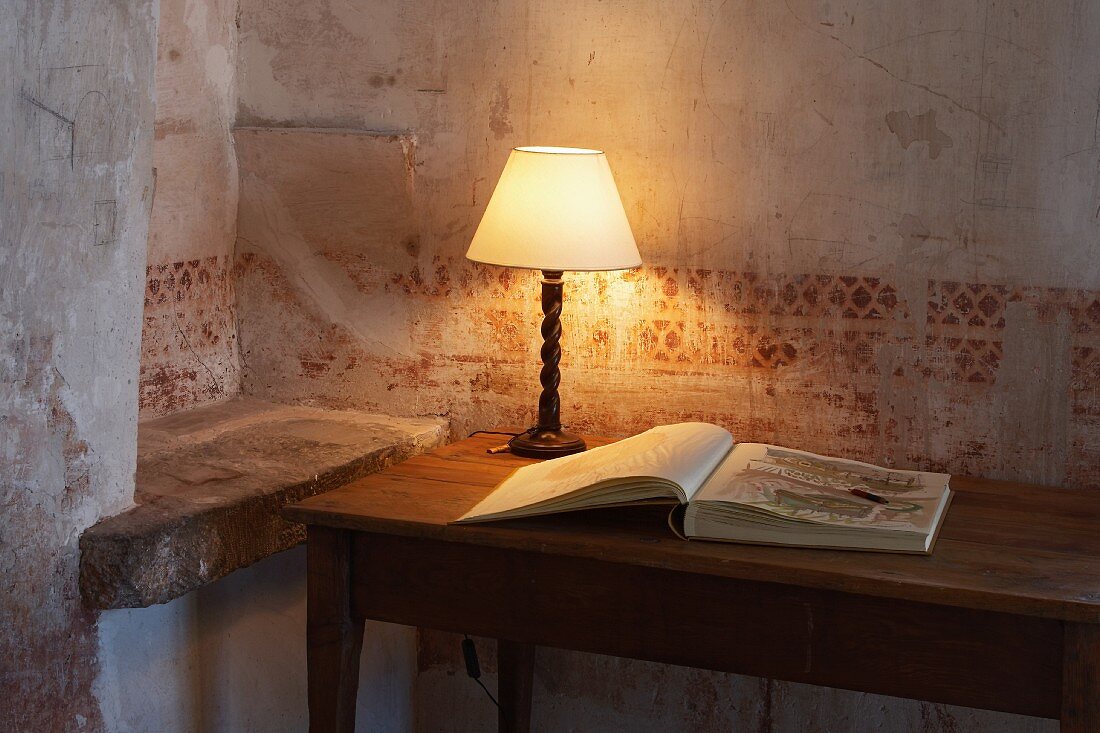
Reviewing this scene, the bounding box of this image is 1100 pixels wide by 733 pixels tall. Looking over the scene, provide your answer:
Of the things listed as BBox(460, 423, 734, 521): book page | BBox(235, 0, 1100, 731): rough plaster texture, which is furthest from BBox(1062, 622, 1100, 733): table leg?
BBox(235, 0, 1100, 731): rough plaster texture

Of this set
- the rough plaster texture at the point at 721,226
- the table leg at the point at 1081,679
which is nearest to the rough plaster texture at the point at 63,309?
the rough plaster texture at the point at 721,226

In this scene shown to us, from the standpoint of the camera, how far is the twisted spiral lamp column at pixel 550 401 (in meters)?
2.03

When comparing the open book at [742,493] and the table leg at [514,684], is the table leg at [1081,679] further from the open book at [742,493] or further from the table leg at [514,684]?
the table leg at [514,684]

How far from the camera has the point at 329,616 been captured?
168 cm

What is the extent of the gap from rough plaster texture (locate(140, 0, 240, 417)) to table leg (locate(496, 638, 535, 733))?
0.82m

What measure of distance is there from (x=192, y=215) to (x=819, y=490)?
1366 mm

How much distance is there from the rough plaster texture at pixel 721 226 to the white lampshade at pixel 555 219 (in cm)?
24

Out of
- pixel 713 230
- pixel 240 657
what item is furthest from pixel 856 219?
pixel 240 657

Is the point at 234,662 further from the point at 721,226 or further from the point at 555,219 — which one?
the point at 721,226

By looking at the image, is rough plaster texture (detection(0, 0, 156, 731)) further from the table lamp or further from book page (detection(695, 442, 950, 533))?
book page (detection(695, 442, 950, 533))

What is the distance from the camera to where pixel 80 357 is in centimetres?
164

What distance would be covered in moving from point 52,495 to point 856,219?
1.39 meters

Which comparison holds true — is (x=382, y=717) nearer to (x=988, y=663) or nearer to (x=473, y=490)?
(x=473, y=490)

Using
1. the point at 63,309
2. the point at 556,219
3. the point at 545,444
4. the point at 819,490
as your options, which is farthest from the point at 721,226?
the point at 63,309
